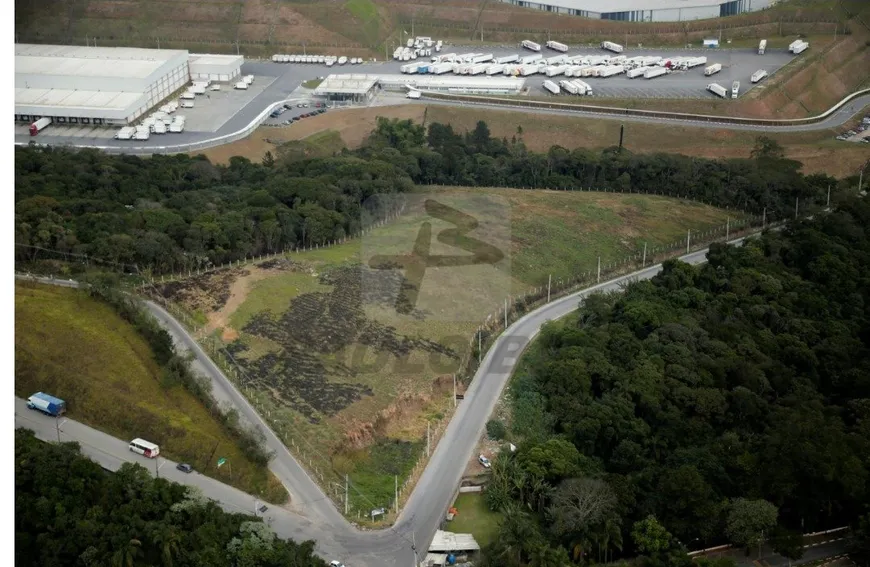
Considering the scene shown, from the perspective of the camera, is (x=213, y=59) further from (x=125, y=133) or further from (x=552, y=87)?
(x=552, y=87)

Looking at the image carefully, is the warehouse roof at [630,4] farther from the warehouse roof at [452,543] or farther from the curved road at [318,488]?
the warehouse roof at [452,543]

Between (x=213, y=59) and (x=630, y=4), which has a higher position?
(x=630, y=4)

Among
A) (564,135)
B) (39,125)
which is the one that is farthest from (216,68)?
(564,135)

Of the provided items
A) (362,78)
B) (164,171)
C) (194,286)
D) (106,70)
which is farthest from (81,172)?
(362,78)

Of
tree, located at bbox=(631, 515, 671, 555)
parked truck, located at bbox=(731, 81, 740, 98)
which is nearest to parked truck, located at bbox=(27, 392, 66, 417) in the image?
tree, located at bbox=(631, 515, 671, 555)

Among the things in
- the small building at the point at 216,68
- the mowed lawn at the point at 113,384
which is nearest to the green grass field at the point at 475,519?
the mowed lawn at the point at 113,384

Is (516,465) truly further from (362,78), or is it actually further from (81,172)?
(362,78)
